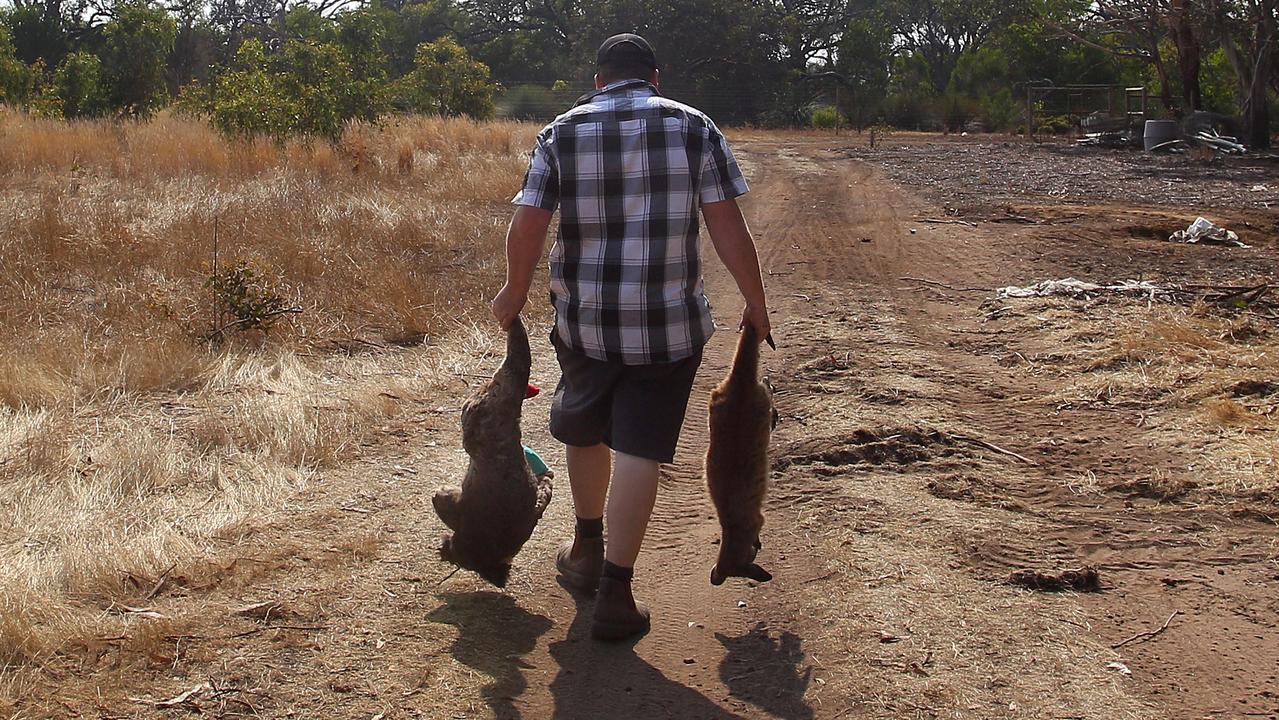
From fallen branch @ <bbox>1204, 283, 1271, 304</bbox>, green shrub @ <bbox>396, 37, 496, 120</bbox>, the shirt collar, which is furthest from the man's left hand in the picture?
green shrub @ <bbox>396, 37, 496, 120</bbox>

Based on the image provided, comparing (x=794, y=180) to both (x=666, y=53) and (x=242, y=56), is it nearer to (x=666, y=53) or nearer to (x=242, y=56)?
(x=242, y=56)

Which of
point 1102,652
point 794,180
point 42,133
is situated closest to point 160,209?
point 42,133

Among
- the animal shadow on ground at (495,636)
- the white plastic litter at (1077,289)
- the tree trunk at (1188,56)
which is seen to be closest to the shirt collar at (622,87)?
the animal shadow on ground at (495,636)

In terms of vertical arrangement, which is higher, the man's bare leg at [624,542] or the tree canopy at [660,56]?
the tree canopy at [660,56]

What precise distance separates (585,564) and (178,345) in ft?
13.2

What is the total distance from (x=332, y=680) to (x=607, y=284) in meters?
1.44

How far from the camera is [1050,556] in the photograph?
173 inches

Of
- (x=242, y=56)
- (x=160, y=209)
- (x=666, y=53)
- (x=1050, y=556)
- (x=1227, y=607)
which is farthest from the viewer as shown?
(x=666, y=53)

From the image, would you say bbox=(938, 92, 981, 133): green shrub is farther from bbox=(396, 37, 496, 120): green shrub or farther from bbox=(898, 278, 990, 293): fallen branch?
bbox=(898, 278, 990, 293): fallen branch

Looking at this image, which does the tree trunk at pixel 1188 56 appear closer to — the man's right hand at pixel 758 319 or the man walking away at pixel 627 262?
the man's right hand at pixel 758 319

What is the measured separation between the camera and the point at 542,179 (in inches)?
146

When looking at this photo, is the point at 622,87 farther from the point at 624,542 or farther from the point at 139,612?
the point at 139,612

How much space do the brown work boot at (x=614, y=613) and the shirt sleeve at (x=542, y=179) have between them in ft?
3.99

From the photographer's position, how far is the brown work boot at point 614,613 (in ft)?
12.7
